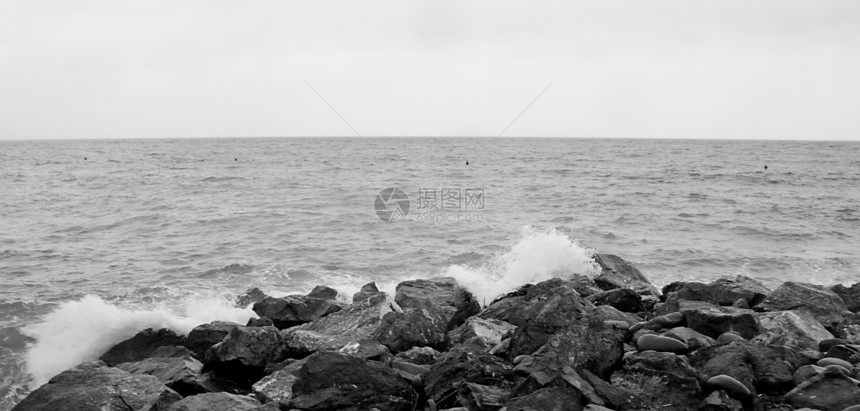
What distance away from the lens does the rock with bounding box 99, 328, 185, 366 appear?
29.8 feet

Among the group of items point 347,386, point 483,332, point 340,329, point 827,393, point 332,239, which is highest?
point 827,393

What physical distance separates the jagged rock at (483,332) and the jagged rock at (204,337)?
2.95 meters

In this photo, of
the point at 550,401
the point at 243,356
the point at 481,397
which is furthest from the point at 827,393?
the point at 243,356

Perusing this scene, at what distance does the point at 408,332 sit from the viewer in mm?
7898

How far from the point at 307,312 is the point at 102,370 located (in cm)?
330

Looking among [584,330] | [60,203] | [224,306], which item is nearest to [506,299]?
[584,330]

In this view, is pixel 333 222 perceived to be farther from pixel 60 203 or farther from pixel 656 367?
pixel 656 367

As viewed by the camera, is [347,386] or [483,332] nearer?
[347,386]

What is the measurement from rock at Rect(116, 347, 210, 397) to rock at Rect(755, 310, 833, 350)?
5871 millimetres

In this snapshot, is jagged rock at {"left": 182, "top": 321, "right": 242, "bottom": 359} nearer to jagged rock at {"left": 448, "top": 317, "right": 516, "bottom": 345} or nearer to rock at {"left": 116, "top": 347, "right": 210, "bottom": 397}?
rock at {"left": 116, "top": 347, "right": 210, "bottom": 397}

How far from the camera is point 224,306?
11.5 metres

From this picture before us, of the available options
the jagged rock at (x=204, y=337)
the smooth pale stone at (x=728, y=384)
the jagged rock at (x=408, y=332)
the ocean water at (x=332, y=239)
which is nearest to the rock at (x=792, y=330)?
the smooth pale stone at (x=728, y=384)

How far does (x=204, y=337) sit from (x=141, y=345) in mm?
1242

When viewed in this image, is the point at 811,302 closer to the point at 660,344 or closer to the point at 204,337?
the point at 660,344
